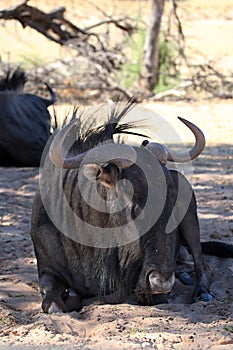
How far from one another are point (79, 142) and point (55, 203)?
0.51m

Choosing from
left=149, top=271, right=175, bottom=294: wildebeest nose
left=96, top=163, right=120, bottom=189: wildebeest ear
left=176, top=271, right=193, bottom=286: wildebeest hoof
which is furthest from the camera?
left=176, top=271, right=193, bottom=286: wildebeest hoof

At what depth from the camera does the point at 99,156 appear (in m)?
4.82

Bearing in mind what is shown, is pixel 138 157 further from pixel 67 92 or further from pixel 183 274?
pixel 67 92

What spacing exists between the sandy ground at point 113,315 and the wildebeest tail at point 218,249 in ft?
0.17

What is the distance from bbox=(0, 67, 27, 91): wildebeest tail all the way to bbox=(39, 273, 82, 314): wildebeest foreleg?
6302 millimetres

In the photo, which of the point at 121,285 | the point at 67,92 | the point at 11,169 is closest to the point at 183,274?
the point at 121,285

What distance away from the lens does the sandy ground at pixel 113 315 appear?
13.2ft

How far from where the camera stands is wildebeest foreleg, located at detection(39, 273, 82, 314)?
4965mm

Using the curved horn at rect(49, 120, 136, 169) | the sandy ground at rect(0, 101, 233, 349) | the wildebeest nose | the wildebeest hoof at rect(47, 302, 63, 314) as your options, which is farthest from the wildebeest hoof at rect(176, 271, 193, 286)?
the curved horn at rect(49, 120, 136, 169)

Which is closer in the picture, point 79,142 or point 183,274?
point 79,142

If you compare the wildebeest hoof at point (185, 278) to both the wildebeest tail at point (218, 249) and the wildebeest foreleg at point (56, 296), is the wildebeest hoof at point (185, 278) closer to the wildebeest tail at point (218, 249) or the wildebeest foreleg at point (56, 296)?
the wildebeest tail at point (218, 249)

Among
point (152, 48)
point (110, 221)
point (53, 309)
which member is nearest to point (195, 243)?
point (110, 221)

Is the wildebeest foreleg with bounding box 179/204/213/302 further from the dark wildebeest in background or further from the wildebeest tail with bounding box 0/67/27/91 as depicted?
the wildebeest tail with bounding box 0/67/27/91

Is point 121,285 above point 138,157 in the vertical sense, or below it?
below
